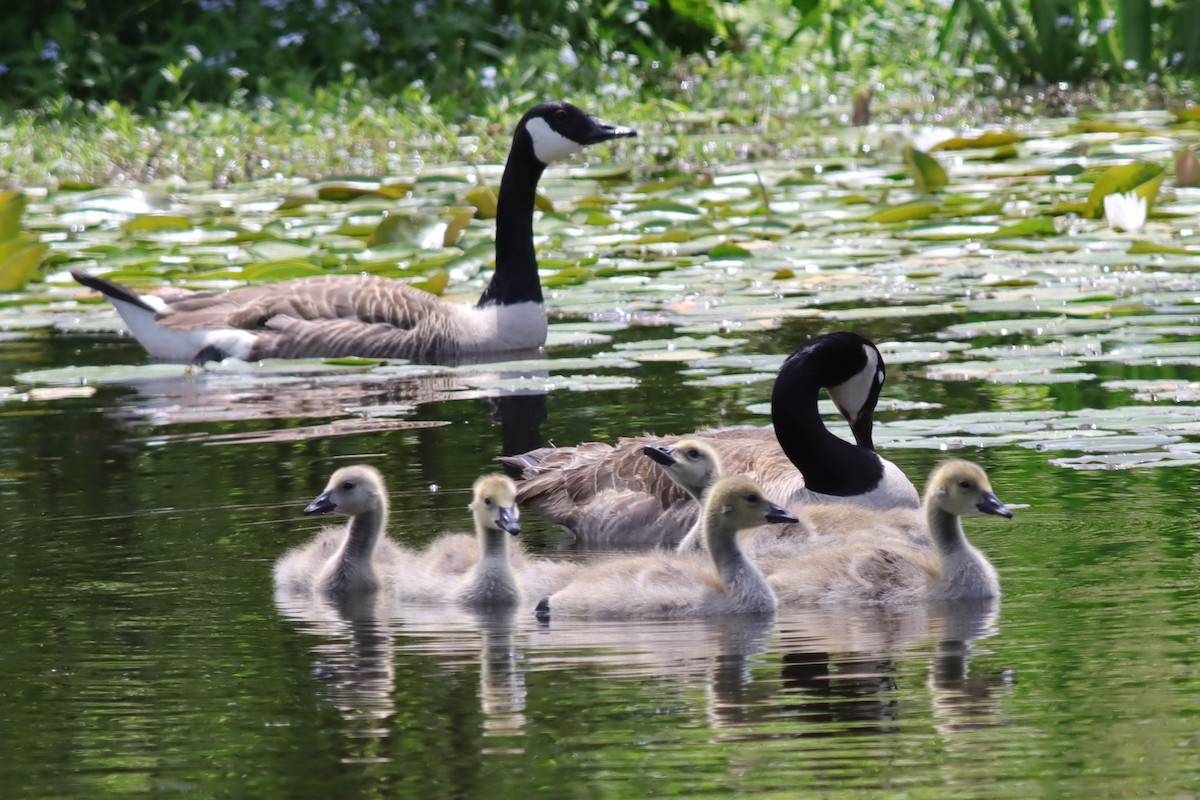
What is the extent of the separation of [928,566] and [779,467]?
138 cm

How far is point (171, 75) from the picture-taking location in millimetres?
20109

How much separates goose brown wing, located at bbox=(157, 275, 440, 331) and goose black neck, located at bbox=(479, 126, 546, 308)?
0.39m

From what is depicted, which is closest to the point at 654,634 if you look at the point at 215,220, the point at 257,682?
the point at 257,682

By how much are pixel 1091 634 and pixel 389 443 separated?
4.03 meters

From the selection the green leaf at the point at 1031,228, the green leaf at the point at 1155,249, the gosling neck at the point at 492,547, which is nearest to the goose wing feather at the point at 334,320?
the green leaf at the point at 1031,228

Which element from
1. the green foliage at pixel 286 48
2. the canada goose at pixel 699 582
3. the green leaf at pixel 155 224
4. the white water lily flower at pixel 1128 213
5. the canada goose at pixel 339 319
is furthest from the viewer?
the green foliage at pixel 286 48

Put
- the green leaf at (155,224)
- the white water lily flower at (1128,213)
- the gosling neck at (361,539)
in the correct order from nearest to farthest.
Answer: the gosling neck at (361,539) → the white water lily flower at (1128,213) → the green leaf at (155,224)

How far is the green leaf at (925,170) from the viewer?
46.8ft

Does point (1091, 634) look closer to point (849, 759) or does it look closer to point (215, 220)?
point (849, 759)

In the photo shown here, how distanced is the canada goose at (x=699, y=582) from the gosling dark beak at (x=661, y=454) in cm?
67

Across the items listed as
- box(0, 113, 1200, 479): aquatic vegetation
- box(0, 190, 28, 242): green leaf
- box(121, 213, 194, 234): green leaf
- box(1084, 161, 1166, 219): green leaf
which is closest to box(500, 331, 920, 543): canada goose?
box(0, 113, 1200, 479): aquatic vegetation

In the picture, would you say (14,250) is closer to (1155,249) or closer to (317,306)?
(317,306)

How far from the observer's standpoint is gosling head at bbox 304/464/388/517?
6.65 metres

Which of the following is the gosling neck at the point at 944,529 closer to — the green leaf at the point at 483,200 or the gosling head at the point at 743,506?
the gosling head at the point at 743,506
